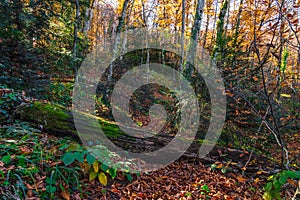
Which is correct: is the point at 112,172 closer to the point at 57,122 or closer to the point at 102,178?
the point at 102,178

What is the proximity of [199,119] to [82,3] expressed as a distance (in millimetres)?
5352

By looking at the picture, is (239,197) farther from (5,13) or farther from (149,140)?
(5,13)

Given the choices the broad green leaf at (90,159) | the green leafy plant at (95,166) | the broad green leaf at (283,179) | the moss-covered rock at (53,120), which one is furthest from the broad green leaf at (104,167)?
the broad green leaf at (283,179)

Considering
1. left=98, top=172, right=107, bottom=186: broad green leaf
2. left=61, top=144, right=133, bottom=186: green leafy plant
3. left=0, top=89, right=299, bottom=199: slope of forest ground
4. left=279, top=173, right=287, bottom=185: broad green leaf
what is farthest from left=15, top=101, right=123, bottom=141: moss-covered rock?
left=279, top=173, right=287, bottom=185: broad green leaf

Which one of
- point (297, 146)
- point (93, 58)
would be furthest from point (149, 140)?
point (93, 58)

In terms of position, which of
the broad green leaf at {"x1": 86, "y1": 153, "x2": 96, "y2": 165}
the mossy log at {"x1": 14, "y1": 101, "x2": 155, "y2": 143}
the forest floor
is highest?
the mossy log at {"x1": 14, "y1": 101, "x2": 155, "y2": 143}

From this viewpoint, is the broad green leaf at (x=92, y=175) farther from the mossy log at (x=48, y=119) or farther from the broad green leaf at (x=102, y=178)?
the mossy log at (x=48, y=119)

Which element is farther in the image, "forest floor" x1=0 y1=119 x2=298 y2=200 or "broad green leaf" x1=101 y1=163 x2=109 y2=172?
"broad green leaf" x1=101 y1=163 x2=109 y2=172

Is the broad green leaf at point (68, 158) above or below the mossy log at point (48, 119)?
below

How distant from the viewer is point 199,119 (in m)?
6.40

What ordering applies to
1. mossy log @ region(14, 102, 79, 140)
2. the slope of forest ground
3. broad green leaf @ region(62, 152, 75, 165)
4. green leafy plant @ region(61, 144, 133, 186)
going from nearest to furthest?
the slope of forest ground → broad green leaf @ region(62, 152, 75, 165) → green leafy plant @ region(61, 144, 133, 186) → mossy log @ region(14, 102, 79, 140)

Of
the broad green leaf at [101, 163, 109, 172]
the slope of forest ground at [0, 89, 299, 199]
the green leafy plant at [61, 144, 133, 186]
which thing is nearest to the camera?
the slope of forest ground at [0, 89, 299, 199]

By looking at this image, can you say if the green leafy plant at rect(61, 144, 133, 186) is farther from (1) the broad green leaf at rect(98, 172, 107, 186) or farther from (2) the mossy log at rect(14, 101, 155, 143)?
(2) the mossy log at rect(14, 101, 155, 143)

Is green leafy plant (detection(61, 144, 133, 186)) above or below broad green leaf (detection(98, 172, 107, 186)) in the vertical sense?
above
